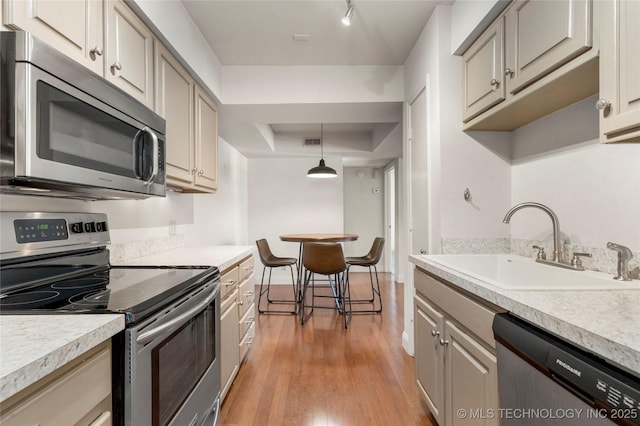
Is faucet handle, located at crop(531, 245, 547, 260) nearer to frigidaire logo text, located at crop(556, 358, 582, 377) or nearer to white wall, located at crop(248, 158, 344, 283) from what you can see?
frigidaire logo text, located at crop(556, 358, 582, 377)

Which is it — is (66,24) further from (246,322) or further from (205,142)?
(246,322)

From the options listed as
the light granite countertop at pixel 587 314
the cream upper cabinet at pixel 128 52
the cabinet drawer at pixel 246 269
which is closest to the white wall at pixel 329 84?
the cream upper cabinet at pixel 128 52

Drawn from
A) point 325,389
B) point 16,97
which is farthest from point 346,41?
point 325,389

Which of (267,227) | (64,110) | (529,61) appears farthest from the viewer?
(267,227)

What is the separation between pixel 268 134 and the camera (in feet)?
13.7

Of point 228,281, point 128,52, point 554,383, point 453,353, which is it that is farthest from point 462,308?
point 128,52

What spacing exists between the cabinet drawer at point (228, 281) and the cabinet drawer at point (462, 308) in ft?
3.80

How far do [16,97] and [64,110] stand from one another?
0.46ft

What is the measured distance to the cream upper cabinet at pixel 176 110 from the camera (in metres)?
1.75

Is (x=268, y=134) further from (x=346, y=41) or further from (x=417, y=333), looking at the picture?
(x=417, y=333)

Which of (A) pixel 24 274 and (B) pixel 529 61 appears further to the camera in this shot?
(B) pixel 529 61

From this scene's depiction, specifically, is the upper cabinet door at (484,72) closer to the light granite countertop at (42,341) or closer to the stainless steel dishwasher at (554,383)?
the stainless steel dishwasher at (554,383)

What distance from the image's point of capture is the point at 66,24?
3.48 feet

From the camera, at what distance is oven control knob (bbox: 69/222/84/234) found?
1.33m
